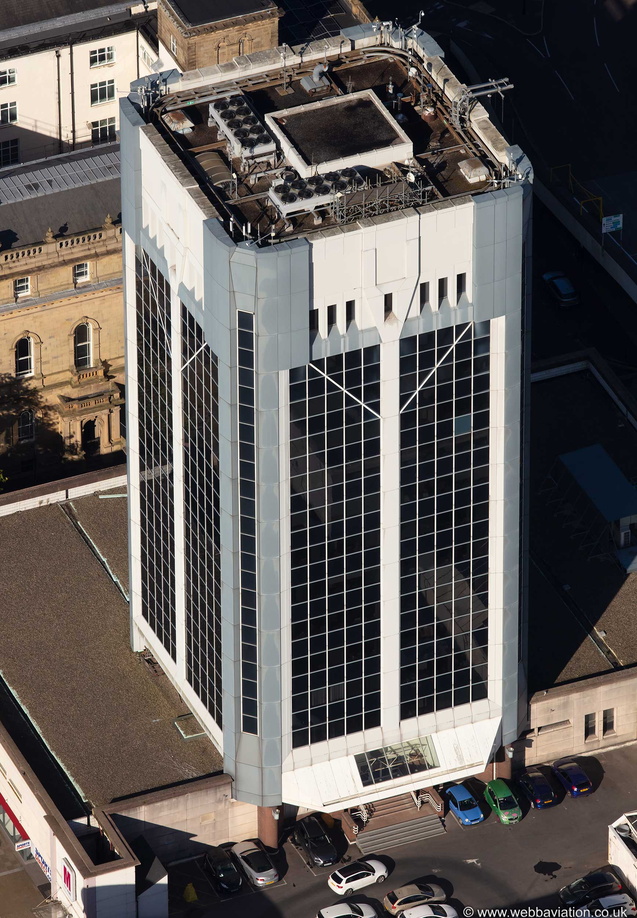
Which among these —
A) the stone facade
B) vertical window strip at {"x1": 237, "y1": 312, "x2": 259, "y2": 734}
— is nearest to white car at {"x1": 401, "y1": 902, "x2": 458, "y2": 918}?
the stone facade

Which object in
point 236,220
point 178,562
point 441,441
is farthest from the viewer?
point 178,562

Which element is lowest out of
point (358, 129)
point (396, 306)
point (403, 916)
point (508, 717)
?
point (403, 916)

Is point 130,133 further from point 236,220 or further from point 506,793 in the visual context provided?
point 506,793

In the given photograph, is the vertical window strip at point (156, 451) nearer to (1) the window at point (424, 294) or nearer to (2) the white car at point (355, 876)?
(1) the window at point (424, 294)

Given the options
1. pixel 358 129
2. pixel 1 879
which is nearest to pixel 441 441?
pixel 358 129

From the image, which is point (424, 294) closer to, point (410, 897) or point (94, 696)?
point (94, 696)

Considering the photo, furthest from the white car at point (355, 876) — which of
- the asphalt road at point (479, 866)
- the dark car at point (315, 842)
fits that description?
the dark car at point (315, 842)
